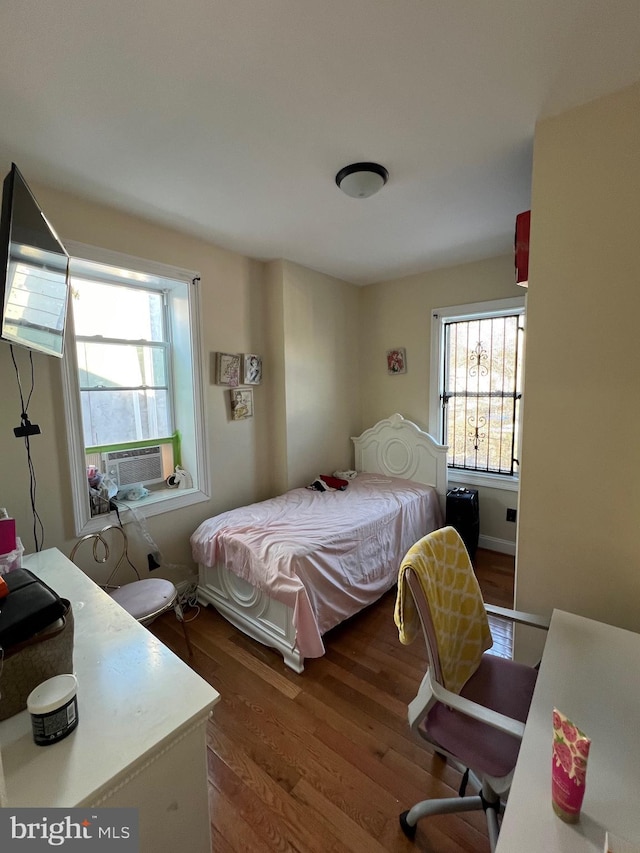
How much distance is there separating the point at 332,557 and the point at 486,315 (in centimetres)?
249

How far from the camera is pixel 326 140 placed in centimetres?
159

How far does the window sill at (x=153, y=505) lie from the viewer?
2223mm

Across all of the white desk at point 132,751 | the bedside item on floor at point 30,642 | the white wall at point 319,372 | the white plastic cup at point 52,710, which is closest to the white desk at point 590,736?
the white desk at point 132,751

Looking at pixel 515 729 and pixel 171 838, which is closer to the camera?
pixel 171 838

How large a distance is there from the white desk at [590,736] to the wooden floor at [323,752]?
2.37 ft

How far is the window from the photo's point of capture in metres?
3.12

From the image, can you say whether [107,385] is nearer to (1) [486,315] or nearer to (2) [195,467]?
(2) [195,467]

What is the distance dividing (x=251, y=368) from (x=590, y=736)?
2784 millimetres

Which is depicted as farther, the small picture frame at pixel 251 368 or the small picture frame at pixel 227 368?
the small picture frame at pixel 251 368

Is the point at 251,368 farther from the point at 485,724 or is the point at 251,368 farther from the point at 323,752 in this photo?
the point at 485,724

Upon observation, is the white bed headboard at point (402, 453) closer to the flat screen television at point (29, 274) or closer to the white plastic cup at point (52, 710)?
the flat screen television at point (29, 274)

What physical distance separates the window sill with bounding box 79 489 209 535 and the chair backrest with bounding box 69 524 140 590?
0.05 m

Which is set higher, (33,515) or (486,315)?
(486,315)

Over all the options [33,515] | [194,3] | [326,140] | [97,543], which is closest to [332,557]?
[97,543]
